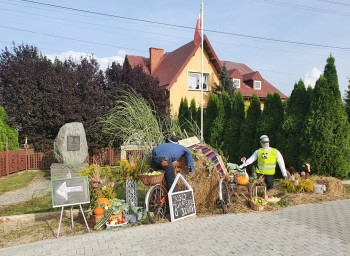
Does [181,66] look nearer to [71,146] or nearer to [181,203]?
[71,146]

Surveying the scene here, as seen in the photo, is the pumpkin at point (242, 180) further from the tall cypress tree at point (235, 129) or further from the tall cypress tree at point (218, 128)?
the tall cypress tree at point (218, 128)

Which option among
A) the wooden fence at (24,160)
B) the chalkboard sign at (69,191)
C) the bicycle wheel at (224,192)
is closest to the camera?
the chalkboard sign at (69,191)

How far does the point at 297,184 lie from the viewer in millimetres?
7734

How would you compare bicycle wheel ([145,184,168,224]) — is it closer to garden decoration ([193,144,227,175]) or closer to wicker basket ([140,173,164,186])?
wicker basket ([140,173,164,186])

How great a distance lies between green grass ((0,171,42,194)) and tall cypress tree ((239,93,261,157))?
8.83 metres

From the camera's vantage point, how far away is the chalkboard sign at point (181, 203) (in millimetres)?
5852

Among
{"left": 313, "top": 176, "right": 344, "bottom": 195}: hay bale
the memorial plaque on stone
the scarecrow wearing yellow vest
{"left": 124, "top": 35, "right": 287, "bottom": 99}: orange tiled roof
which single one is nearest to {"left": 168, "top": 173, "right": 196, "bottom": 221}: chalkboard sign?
the scarecrow wearing yellow vest

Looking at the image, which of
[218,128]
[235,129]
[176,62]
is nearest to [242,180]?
[235,129]

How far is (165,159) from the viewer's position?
6105 mm

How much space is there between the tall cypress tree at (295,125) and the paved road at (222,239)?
487cm

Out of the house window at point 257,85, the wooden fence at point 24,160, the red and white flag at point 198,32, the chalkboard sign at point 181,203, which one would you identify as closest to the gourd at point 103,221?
the chalkboard sign at point 181,203

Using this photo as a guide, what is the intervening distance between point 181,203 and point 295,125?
641 centimetres

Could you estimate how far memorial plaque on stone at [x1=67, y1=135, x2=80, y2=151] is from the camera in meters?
12.6

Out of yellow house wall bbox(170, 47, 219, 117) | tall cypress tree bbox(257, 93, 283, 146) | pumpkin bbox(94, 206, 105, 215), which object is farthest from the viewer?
yellow house wall bbox(170, 47, 219, 117)
